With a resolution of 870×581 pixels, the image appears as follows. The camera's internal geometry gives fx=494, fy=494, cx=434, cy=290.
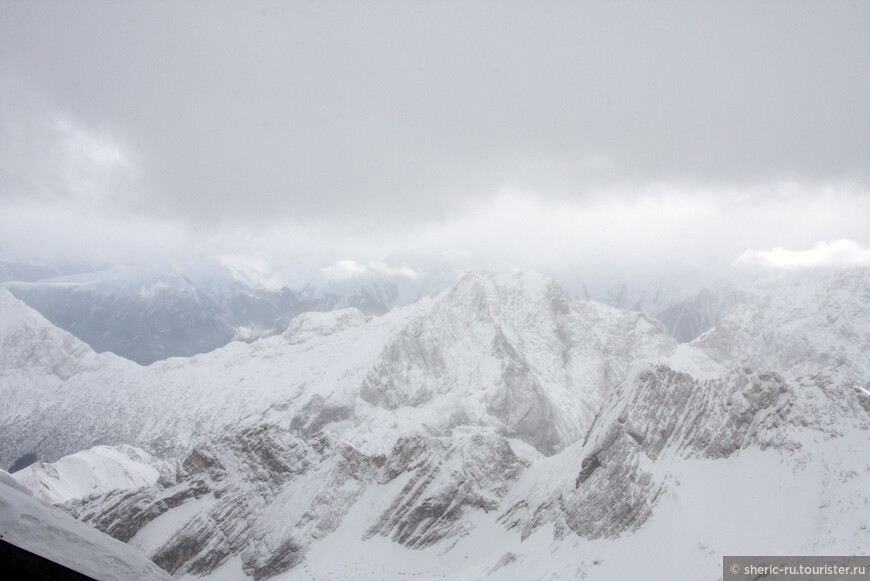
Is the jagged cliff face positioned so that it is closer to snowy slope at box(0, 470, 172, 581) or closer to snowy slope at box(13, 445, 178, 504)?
snowy slope at box(13, 445, 178, 504)

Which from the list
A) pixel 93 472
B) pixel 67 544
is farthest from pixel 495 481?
pixel 93 472

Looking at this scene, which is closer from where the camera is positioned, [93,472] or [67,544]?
[67,544]

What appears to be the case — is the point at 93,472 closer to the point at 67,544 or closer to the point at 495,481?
the point at 495,481

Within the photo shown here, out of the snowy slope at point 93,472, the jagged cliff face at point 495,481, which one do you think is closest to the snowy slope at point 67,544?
the jagged cliff face at point 495,481

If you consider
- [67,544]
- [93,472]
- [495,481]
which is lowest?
[93,472]

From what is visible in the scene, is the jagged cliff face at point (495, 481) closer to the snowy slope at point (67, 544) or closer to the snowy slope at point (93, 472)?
the snowy slope at point (93, 472)

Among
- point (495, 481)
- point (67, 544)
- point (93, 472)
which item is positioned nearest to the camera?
point (67, 544)

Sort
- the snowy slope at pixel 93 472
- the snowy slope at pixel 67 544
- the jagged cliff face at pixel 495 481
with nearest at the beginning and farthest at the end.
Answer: the snowy slope at pixel 67 544 → the jagged cliff face at pixel 495 481 → the snowy slope at pixel 93 472

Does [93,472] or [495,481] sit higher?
[495,481]

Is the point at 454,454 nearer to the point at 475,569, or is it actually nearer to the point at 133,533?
the point at 475,569

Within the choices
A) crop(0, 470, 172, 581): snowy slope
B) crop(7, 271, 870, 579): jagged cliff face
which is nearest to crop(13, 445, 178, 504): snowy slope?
crop(7, 271, 870, 579): jagged cliff face
